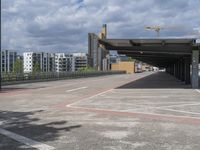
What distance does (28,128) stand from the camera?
1109 centimetres

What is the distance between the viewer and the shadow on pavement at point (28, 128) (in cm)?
913

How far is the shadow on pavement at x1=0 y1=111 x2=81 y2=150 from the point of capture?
913cm

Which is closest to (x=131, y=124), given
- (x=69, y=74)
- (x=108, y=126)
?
(x=108, y=126)

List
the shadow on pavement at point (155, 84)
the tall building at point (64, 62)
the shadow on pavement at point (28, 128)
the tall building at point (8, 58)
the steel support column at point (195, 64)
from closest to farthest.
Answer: the shadow on pavement at point (28, 128), the steel support column at point (195, 64), the shadow on pavement at point (155, 84), the tall building at point (8, 58), the tall building at point (64, 62)

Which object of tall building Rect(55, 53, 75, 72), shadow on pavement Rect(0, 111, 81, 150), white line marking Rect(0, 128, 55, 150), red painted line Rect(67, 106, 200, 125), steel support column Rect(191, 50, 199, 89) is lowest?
white line marking Rect(0, 128, 55, 150)

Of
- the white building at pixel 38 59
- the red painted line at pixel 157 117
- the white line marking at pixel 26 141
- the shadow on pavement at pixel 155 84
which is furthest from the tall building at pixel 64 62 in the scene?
the white line marking at pixel 26 141

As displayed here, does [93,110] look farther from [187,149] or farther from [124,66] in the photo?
[124,66]

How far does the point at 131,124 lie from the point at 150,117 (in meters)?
1.63

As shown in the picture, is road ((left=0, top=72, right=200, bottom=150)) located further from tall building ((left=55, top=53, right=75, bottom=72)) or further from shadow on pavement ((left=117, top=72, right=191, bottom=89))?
tall building ((left=55, top=53, right=75, bottom=72))

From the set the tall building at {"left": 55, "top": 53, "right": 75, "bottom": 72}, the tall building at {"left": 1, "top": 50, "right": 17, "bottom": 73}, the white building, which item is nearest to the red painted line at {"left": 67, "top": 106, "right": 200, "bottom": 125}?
the tall building at {"left": 1, "top": 50, "right": 17, "bottom": 73}

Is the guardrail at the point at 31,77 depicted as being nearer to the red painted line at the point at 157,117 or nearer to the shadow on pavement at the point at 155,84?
the shadow on pavement at the point at 155,84

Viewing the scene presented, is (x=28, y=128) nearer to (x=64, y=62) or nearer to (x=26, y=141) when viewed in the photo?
(x=26, y=141)

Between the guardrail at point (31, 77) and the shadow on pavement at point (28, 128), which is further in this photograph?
the guardrail at point (31, 77)

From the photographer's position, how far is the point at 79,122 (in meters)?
12.1
